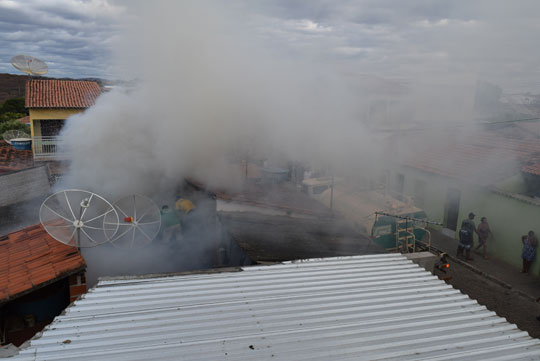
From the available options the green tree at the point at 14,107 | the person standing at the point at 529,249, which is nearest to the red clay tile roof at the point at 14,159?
the person standing at the point at 529,249

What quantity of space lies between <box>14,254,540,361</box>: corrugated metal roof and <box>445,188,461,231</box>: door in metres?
7.63

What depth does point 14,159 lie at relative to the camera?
49.9 ft

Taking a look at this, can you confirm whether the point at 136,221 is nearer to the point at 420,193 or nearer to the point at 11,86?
the point at 420,193

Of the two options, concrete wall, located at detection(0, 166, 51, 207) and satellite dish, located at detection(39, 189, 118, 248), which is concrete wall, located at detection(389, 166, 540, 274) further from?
concrete wall, located at detection(0, 166, 51, 207)

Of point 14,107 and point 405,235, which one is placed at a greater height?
point 14,107

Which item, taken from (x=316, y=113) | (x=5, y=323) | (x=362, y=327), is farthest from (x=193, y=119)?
(x=362, y=327)

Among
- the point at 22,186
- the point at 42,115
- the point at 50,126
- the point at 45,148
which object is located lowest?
the point at 22,186

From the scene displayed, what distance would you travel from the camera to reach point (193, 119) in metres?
8.91

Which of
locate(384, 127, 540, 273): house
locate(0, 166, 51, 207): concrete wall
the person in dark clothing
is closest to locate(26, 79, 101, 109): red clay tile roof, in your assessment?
locate(0, 166, 51, 207): concrete wall

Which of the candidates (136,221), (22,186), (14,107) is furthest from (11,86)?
(136,221)

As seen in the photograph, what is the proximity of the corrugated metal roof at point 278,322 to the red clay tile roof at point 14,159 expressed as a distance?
12870mm

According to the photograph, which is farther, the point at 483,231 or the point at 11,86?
the point at 11,86

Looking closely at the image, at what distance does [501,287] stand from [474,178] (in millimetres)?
3156

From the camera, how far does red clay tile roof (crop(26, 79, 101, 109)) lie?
1566 cm
